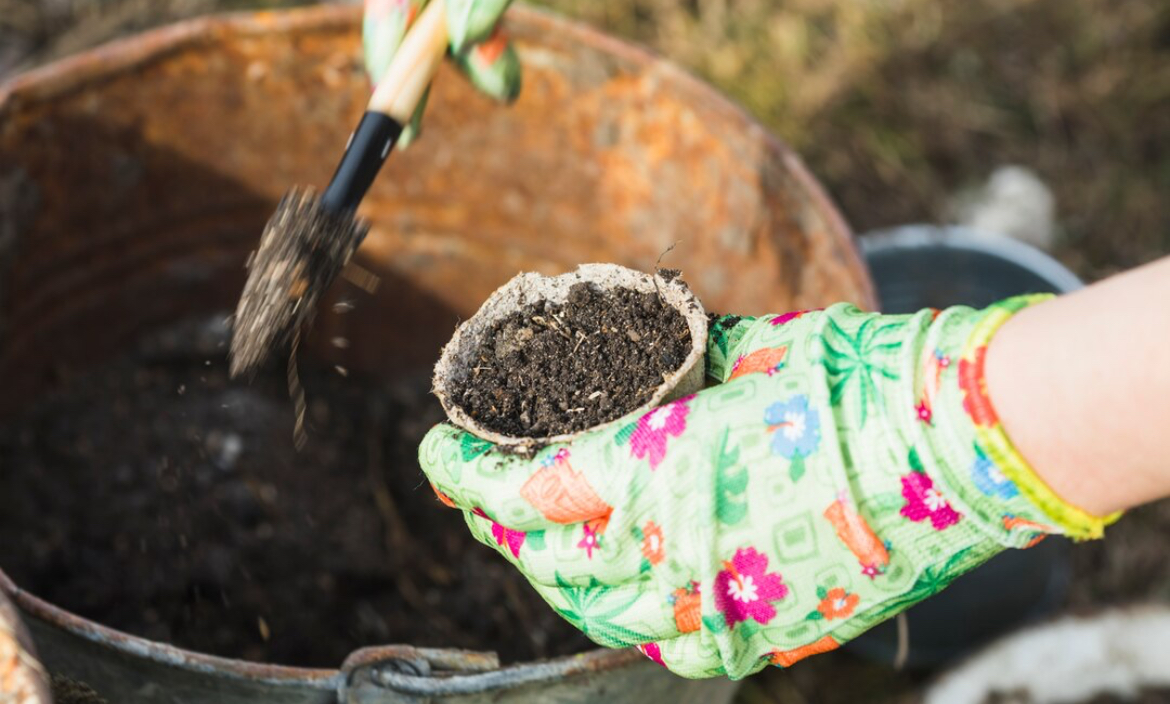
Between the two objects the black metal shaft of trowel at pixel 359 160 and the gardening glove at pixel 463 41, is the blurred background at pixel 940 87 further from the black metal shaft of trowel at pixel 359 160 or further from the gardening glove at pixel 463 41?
the black metal shaft of trowel at pixel 359 160

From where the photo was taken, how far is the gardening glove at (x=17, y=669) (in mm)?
797

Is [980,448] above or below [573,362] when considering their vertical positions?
above

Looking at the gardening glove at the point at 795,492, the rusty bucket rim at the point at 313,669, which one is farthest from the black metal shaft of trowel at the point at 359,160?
the rusty bucket rim at the point at 313,669

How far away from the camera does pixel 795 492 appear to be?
3.09ft

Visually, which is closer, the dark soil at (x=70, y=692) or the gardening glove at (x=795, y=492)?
the gardening glove at (x=795, y=492)

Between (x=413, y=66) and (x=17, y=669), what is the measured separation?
2.66 feet

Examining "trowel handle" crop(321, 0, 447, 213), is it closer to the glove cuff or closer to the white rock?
the glove cuff

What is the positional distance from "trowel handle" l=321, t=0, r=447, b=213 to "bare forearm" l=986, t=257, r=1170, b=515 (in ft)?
2.45

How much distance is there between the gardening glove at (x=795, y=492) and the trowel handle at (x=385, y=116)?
420 millimetres

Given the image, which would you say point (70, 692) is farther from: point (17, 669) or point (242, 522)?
point (242, 522)

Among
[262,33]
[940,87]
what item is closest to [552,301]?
[262,33]

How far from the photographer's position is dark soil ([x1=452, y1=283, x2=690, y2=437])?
41.3 inches

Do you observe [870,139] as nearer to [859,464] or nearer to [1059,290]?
[1059,290]

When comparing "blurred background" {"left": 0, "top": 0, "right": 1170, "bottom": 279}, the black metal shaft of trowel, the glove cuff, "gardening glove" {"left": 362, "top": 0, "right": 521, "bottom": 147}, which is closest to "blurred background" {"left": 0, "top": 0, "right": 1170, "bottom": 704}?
"blurred background" {"left": 0, "top": 0, "right": 1170, "bottom": 279}
